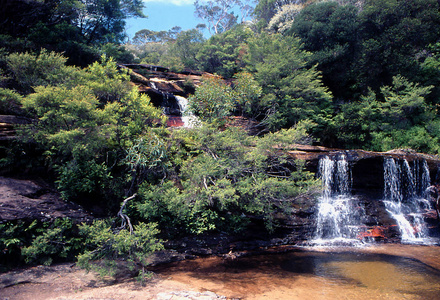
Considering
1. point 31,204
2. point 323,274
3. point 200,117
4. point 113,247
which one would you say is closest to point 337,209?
point 323,274

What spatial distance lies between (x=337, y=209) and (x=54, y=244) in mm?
10878

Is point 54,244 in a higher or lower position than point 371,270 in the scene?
higher

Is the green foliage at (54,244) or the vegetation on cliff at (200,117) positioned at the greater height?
the vegetation on cliff at (200,117)

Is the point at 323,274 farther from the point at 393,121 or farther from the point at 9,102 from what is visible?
the point at 393,121

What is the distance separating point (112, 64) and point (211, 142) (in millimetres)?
5329

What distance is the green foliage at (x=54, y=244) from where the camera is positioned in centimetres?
680

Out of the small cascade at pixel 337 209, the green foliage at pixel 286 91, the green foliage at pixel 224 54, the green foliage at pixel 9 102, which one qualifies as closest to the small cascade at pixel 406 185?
the small cascade at pixel 337 209

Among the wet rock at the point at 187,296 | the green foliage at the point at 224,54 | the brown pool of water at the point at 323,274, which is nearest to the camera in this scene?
the wet rock at the point at 187,296

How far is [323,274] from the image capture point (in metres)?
7.38

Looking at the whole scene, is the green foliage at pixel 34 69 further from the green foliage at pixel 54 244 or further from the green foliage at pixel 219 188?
the green foliage at pixel 54 244

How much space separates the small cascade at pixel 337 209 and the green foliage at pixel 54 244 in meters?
8.75

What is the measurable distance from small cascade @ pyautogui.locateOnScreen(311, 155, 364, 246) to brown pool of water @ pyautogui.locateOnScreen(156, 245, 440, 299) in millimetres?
1027

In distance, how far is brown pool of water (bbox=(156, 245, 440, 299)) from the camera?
629 centimetres

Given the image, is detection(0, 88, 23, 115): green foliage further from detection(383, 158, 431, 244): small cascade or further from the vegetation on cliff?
detection(383, 158, 431, 244): small cascade
